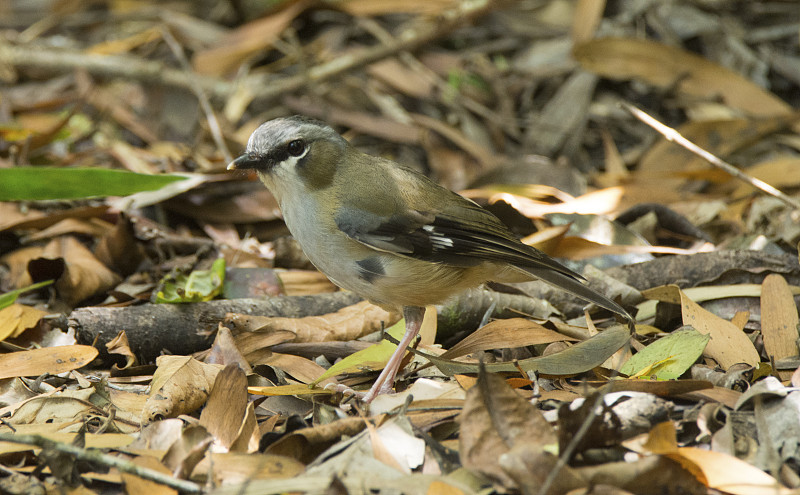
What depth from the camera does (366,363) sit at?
351cm

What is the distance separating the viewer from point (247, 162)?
3.60 metres

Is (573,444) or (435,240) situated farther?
(435,240)

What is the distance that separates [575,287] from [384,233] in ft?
2.97

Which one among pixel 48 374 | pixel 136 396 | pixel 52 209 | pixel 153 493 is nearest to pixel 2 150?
pixel 52 209

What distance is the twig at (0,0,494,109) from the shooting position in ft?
21.1

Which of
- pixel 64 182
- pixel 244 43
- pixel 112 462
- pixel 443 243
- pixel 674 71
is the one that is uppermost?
pixel 64 182

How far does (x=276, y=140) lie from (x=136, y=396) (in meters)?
1.31

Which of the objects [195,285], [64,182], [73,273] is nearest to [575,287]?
[195,285]

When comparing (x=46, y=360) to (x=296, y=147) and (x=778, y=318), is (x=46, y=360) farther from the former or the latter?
(x=778, y=318)

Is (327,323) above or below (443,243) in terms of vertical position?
below

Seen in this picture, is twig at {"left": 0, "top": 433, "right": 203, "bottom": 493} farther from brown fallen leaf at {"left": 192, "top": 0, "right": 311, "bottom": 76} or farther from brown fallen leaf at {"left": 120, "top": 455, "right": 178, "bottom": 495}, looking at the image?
brown fallen leaf at {"left": 192, "top": 0, "right": 311, "bottom": 76}

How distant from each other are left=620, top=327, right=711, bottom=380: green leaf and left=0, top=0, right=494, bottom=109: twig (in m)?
3.93

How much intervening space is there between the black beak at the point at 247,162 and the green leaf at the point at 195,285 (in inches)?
26.6

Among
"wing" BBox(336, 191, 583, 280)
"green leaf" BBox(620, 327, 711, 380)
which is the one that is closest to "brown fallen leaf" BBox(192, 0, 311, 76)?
"wing" BBox(336, 191, 583, 280)
